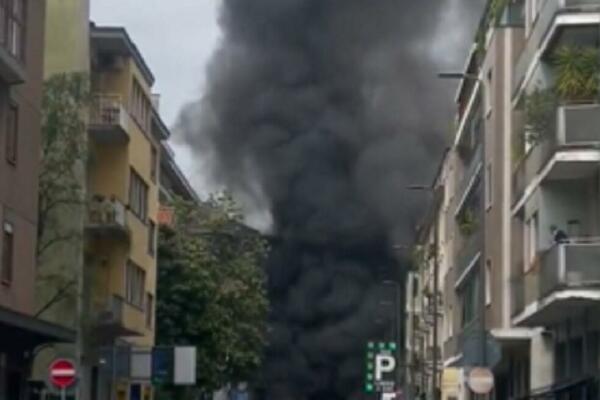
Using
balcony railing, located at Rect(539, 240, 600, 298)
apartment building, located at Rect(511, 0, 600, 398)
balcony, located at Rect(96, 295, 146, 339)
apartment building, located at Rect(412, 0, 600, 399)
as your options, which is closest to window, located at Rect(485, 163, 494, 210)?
apartment building, located at Rect(412, 0, 600, 399)

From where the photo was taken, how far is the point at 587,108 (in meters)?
37.4

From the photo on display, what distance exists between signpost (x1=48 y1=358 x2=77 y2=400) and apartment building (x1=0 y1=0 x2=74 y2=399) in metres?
4.44

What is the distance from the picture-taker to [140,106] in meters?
69.0

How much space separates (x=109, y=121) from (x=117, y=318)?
6949mm

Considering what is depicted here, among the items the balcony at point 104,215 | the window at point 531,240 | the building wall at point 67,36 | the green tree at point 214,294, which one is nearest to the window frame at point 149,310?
the green tree at point 214,294

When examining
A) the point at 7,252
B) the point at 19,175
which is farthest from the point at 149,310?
the point at 7,252

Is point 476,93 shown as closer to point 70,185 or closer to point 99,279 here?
point 99,279

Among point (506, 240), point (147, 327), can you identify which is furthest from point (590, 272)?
point (147, 327)

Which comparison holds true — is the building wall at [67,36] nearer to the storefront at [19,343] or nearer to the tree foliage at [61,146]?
the tree foliage at [61,146]

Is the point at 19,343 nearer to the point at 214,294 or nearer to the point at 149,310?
the point at 149,310

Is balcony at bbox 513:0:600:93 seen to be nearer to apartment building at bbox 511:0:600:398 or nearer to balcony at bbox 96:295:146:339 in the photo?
apartment building at bbox 511:0:600:398

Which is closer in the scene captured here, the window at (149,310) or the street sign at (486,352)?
the street sign at (486,352)

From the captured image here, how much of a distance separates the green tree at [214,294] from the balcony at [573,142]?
3416 centimetres

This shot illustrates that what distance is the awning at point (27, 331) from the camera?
36372 millimetres
